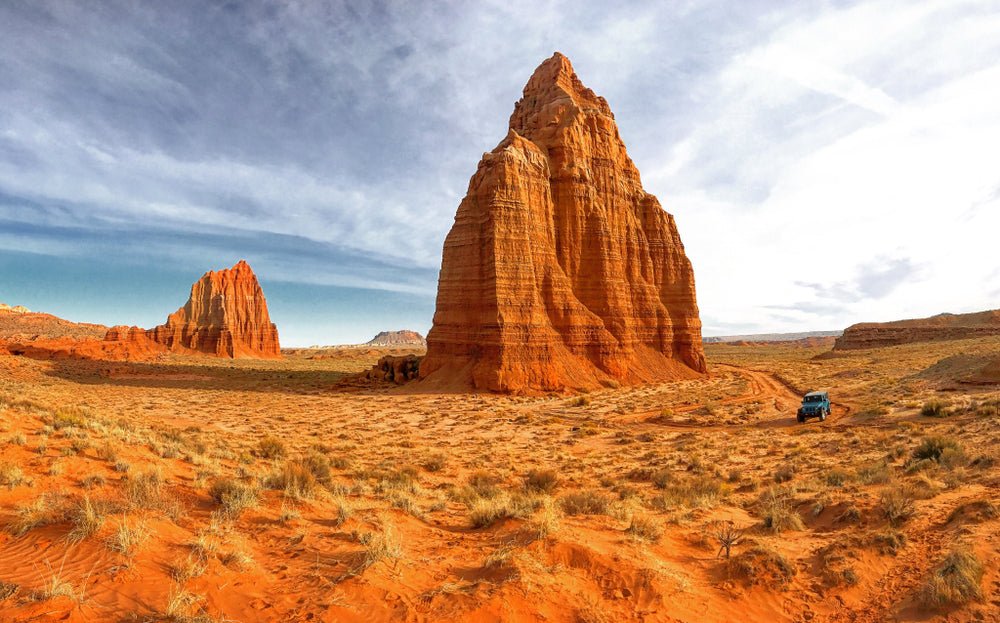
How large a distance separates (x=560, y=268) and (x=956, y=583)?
35.3 metres

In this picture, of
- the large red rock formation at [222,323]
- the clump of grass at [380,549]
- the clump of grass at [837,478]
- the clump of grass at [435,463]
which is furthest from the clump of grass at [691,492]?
the large red rock formation at [222,323]

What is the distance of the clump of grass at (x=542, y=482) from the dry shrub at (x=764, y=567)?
524 cm

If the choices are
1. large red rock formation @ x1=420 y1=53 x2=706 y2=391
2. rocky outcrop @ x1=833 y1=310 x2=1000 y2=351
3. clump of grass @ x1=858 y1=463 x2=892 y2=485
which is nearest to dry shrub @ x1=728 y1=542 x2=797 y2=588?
clump of grass @ x1=858 y1=463 x2=892 y2=485

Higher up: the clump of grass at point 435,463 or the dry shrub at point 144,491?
the dry shrub at point 144,491

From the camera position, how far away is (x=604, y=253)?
42344mm

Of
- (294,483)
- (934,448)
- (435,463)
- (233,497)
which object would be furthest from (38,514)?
(934,448)

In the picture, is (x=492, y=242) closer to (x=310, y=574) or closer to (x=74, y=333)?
(x=310, y=574)

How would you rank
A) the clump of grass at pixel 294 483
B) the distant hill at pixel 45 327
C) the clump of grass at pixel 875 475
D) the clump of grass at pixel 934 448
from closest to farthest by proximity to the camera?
the clump of grass at pixel 294 483, the clump of grass at pixel 875 475, the clump of grass at pixel 934 448, the distant hill at pixel 45 327

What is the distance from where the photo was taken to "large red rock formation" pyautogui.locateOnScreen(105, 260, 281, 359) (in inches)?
3846

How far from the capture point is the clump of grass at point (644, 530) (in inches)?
293

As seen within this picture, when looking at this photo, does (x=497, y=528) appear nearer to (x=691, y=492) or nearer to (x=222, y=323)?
(x=691, y=492)

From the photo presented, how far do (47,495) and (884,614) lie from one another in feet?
39.2

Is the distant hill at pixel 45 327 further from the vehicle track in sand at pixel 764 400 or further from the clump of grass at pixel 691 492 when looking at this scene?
the clump of grass at pixel 691 492

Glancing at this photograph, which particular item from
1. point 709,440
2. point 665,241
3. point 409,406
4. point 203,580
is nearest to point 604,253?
point 665,241
